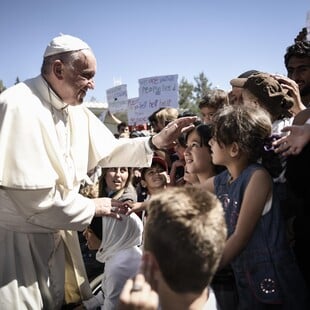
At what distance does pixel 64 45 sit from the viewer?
8.55 feet

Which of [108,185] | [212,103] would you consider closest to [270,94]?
[212,103]

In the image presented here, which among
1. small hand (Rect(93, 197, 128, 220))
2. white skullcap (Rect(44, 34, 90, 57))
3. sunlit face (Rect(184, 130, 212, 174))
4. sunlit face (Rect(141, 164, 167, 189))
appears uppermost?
white skullcap (Rect(44, 34, 90, 57))

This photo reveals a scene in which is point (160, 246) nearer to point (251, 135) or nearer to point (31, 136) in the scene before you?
point (251, 135)

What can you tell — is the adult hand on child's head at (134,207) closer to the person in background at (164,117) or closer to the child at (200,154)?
the child at (200,154)

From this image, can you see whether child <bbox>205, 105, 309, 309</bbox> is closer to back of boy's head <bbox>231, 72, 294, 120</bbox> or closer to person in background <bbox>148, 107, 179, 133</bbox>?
back of boy's head <bbox>231, 72, 294, 120</bbox>

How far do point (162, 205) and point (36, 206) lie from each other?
1.28 m

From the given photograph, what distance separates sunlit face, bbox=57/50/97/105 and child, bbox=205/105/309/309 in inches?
42.6

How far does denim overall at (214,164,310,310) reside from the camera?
69.7 inches

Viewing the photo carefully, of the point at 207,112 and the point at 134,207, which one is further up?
the point at 207,112

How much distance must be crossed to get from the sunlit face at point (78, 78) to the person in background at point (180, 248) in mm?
1604

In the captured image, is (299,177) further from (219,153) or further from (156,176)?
(156,176)

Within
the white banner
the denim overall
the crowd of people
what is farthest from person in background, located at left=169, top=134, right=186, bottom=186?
the white banner

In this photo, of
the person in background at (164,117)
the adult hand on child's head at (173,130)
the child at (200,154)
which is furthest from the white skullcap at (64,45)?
the person in background at (164,117)

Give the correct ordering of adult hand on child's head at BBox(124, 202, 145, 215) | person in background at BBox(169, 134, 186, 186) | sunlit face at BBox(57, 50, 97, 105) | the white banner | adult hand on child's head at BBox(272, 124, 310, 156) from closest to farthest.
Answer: adult hand on child's head at BBox(272, 124, 310, 156) → adult hand on child's head at BBox(124, 202, 145, 215) → sunlit face at BBox(57, 50, 97, 105) → person in background at BBox(169, 134, 186, 186) → the white banner
